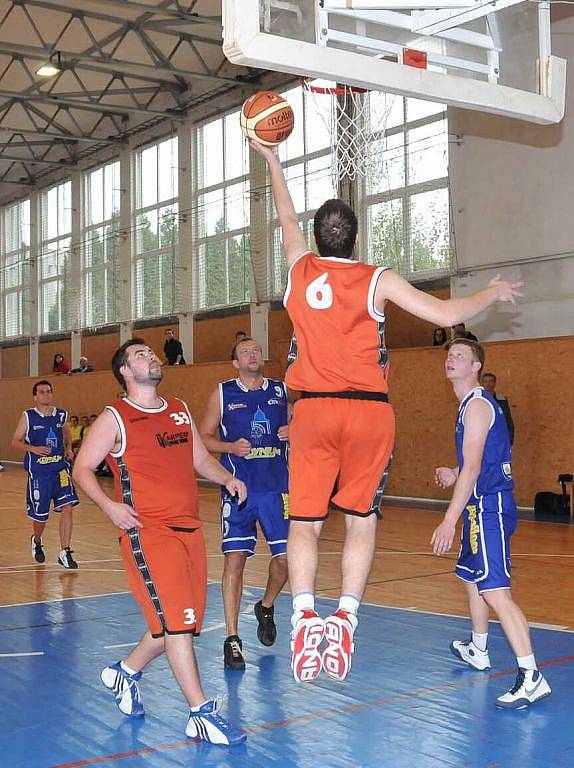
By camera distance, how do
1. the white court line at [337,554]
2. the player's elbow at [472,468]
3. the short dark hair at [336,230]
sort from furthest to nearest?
the white court line at [337,554] → the player's elbow at [472,468] → the short dark hair at [336,230]

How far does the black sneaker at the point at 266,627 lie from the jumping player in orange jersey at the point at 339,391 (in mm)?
2301

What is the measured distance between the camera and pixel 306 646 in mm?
4066

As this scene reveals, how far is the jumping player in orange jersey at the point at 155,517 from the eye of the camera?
479 cm

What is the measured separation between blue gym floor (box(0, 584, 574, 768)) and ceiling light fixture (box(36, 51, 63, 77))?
16272 mm

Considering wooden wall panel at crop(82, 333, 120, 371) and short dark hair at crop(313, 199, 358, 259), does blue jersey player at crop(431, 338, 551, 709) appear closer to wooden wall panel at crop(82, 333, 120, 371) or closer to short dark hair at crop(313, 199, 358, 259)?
short dark hair at crop(313, 199, 358, 259)

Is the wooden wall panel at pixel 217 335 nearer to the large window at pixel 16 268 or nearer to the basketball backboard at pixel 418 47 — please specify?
the large window at pixel 16 268

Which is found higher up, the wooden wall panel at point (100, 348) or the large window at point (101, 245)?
the large window at point (101, 245)

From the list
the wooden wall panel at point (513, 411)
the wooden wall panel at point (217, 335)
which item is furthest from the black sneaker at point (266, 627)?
the wooden wall panel at point (217, 335)

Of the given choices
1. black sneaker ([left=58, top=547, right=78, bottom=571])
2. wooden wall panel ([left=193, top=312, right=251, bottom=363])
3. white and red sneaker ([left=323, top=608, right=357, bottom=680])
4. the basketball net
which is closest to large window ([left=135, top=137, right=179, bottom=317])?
wooden wall panel ([left=193, top=312, right=251, bottom=363])

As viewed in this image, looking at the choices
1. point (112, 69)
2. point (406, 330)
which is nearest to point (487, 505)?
point (406, 330)

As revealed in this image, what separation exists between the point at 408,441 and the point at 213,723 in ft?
42.0

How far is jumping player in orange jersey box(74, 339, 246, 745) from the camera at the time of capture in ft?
15.7

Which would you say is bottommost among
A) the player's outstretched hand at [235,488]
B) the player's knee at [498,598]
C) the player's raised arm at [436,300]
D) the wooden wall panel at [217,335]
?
the player's knee at [498,598]

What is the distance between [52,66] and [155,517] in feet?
60.4
